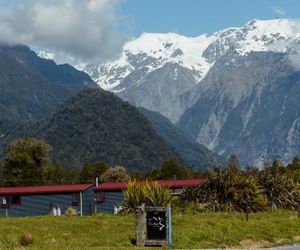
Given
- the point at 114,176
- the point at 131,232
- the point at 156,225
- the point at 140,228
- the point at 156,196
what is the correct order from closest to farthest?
the point at 140,228, the point at 156,225, the point at 131,232, the point at 156,196, the point at 114,176

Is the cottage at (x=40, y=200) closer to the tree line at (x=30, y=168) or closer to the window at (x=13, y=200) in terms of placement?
the window at (x=13, y=200)

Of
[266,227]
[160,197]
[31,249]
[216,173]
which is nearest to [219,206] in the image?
[216,173]

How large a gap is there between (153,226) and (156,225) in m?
0.14

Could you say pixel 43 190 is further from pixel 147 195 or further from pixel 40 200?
pixel 147 195

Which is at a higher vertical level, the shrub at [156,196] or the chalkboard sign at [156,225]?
the shrub at [156,196]

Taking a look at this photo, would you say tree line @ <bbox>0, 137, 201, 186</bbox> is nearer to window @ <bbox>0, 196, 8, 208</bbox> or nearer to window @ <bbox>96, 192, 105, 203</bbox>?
window @ <bbox>96, 192, 105, 203</bbox>

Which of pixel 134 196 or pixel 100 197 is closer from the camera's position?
pixel 134 196

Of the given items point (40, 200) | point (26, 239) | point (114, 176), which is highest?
point (114, 176)

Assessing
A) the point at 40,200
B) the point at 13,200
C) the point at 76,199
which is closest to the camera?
the point at 40,200

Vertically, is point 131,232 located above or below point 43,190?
below

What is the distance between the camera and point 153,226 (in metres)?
30.7

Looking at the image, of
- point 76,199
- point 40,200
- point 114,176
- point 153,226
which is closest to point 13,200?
point 40,200

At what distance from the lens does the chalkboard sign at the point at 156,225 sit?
30.5m

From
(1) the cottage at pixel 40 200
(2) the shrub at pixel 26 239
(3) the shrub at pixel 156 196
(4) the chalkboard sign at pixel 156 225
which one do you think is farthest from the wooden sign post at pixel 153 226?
(1) the cottage at pixel 40 200
